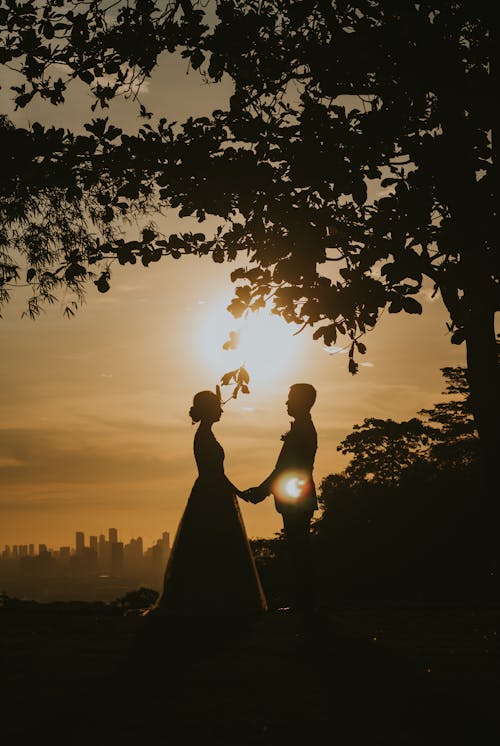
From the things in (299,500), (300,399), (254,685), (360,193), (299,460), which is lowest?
(254,685)

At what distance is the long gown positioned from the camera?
28.7ft

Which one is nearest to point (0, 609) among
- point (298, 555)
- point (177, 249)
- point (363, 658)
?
point (298, 555)

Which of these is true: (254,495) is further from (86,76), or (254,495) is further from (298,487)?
(86,76)

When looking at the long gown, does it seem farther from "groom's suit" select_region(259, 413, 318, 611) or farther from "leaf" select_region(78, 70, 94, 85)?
"leaf" select_region(78, 70, 94, 85)

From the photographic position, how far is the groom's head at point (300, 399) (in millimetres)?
9344

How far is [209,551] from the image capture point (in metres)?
9.00

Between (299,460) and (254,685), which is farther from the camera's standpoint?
(299,460)

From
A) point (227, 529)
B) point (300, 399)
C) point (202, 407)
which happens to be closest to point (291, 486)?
point (227, 529)

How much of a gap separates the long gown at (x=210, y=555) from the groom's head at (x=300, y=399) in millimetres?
1053

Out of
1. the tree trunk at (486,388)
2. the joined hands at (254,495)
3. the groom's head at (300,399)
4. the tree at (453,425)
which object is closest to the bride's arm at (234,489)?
the joined hands at (254,495)

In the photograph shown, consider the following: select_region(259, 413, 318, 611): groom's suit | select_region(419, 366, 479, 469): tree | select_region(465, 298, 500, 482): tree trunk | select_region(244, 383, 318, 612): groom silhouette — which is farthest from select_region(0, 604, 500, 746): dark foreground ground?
select_region(419, 366, 479, 469): tree

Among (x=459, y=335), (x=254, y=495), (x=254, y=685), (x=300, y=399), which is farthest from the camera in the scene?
(x=254, y=495)

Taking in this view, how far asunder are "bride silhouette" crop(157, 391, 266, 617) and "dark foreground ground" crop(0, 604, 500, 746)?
11.2 inches

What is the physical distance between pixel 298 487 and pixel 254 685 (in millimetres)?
3351
